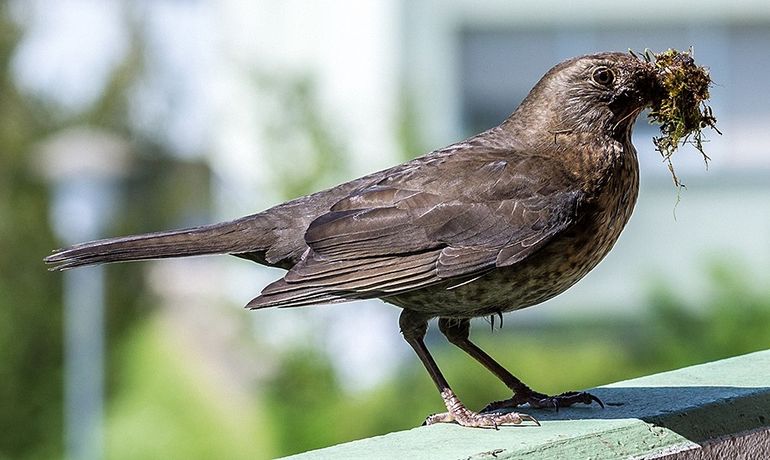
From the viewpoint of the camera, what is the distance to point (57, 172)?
10.0 meters

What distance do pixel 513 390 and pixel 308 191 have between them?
6550mm

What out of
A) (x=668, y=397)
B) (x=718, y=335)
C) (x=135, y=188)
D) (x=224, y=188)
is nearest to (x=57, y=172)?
(x=224, y=188)

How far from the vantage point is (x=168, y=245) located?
10.8 ft

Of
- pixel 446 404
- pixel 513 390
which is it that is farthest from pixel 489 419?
pixel 513 390

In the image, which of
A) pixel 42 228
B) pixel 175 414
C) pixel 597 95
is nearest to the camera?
pixel 597 95

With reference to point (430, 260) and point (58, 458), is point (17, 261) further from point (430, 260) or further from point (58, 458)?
point (430, 260)

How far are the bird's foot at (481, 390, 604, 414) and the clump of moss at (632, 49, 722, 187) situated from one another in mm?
568

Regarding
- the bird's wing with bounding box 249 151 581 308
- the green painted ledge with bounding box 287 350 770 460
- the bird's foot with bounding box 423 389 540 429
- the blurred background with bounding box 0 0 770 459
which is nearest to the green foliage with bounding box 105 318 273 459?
the blurred background with bounding box 0 0 770 459

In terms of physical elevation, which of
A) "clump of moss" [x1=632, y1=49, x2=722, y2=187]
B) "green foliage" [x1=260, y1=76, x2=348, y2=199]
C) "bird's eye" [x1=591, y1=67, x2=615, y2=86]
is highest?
"green foliage" [x1=260, y1=76, x2=348, y2=199]

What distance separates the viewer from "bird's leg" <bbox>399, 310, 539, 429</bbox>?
117 inches

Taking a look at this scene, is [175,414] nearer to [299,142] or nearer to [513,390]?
[299,142]

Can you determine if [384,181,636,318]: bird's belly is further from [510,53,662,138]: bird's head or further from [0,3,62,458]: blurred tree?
[0,3,62,458]: blurred tree

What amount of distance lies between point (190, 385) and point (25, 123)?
495 cm

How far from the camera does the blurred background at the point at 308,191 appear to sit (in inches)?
345
